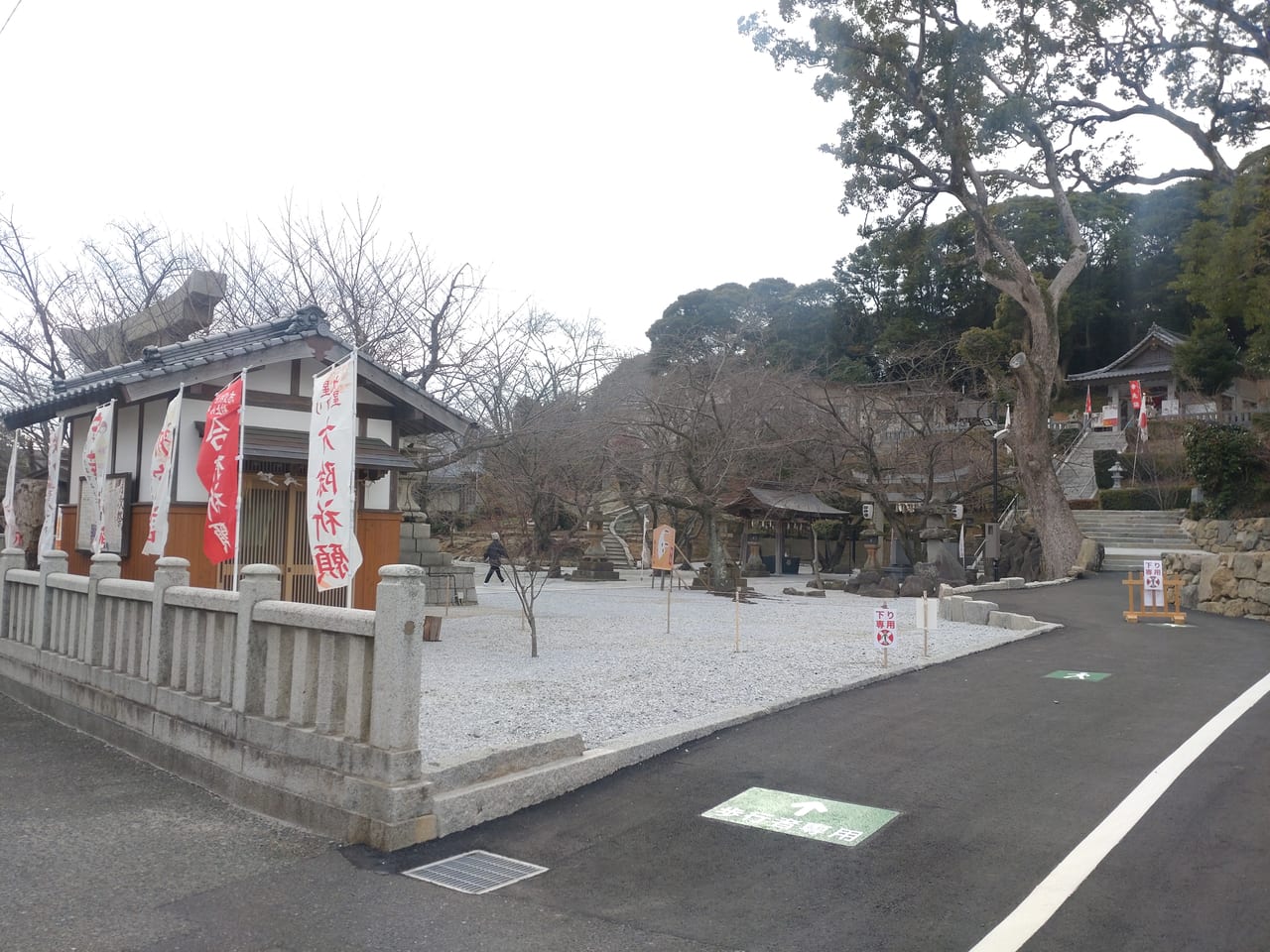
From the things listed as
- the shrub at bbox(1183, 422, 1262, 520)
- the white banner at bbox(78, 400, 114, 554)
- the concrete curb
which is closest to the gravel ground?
the concrete curb

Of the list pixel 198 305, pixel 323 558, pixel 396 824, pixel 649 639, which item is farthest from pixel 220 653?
pixel 198 305

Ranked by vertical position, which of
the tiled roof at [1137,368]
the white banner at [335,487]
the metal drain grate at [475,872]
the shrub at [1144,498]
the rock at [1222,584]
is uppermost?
the tiled roof at [1137,368]

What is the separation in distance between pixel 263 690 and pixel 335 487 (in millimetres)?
2064

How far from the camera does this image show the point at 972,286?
1722 inches

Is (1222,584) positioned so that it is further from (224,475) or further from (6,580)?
(6,580)

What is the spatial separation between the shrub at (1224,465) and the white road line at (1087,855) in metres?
26.8

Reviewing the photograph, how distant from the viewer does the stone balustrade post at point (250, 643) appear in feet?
19.4

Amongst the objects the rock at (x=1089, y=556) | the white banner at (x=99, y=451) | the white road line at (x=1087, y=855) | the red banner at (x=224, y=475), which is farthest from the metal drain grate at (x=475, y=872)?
the rock at (x=1089, y=556)

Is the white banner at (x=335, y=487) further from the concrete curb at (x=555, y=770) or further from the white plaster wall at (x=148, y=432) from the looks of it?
the white plaster wall at (x=148, y=432)

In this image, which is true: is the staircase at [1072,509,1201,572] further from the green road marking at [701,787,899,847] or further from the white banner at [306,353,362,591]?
the white banner at [306,353,362,591]

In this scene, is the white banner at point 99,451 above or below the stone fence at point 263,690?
above

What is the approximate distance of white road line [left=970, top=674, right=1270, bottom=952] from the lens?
3.84m

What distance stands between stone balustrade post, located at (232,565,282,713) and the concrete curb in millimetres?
1569

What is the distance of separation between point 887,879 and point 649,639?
30.2 feet
